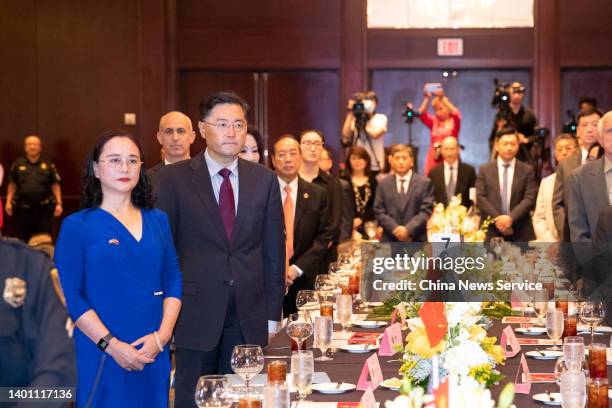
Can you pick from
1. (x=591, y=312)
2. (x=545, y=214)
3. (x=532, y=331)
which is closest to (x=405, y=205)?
(x=545, y=214)

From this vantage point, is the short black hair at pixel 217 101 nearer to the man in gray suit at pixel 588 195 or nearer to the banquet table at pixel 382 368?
the banquet table at pixel 382 368

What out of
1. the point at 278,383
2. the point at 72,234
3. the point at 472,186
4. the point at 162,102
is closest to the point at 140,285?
the point at 72,234

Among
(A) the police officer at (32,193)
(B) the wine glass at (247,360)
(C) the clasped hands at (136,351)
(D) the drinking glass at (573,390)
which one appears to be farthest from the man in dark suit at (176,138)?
(A) the police officer at (32,193)

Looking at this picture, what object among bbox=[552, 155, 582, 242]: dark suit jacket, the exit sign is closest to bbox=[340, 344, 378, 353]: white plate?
bbox=[552, 155, 582, 242]: dark suit jacket

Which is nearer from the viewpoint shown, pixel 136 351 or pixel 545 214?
pixel 136 351

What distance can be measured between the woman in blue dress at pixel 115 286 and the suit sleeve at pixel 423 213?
209 inches

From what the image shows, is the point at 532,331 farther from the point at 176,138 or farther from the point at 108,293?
the point at 176,138

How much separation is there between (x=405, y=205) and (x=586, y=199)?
10.3 feet

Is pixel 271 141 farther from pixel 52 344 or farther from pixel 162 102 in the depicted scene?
pixel 52 344

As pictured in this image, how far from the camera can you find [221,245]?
411 centimetres

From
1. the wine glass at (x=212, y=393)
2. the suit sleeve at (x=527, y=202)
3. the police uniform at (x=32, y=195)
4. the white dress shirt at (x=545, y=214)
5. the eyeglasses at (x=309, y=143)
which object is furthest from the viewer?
the police uniform at (x=32, y=195)

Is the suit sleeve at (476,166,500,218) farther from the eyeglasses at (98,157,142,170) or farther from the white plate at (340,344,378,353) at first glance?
the eyeglasses at (98,157,142,170)

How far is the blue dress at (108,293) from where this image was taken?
359 centimetres

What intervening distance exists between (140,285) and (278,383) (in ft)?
3.78
